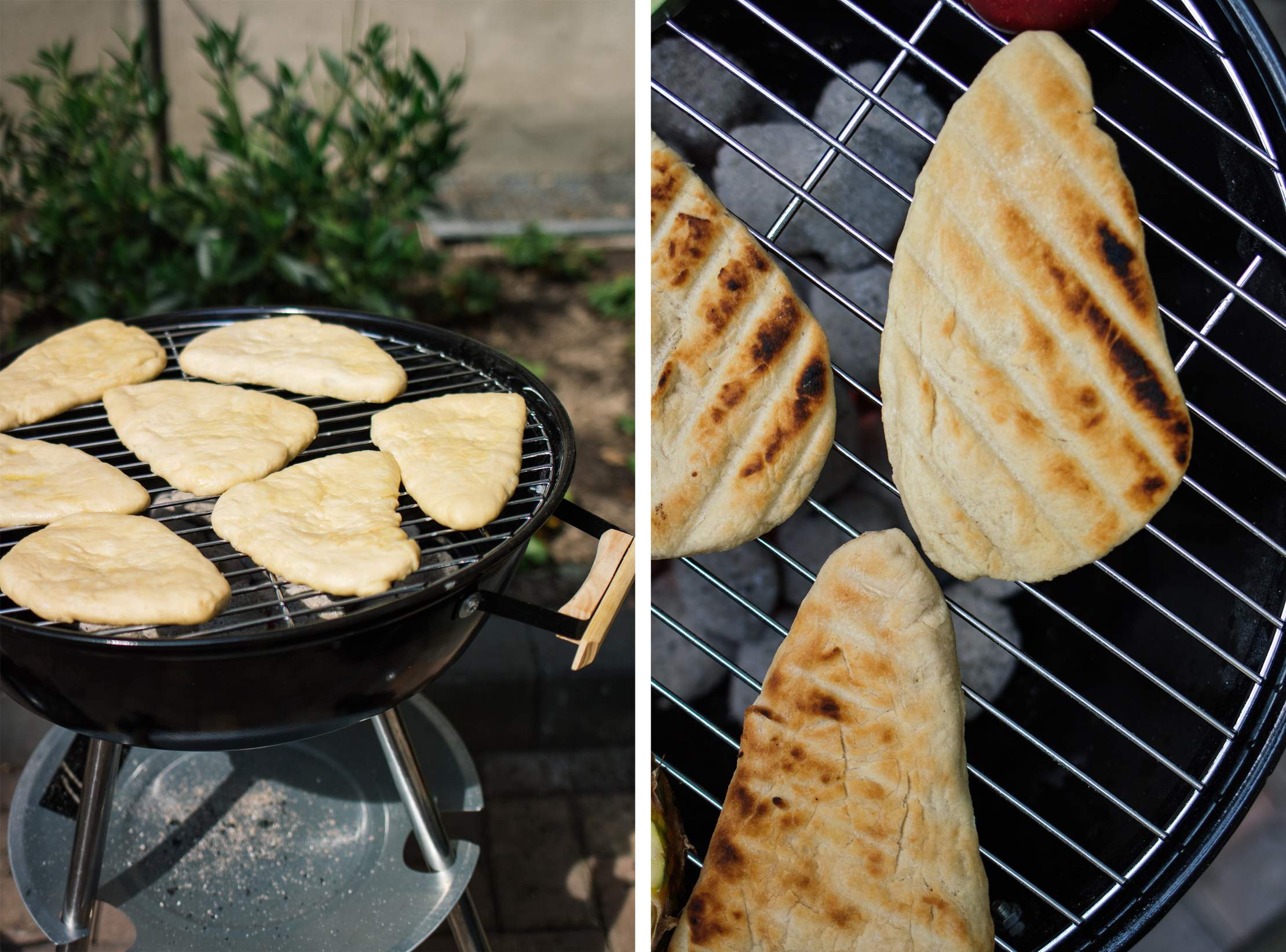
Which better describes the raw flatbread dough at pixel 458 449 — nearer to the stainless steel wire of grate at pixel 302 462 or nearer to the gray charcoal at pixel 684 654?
the stainless steel wire of grate at pixel 302 462

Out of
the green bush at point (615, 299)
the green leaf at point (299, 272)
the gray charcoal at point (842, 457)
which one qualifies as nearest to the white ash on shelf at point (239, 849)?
the gray charcoal at point (842, 457)

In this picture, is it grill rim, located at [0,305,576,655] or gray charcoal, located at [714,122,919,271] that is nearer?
grill rim, located at [0,305,576,655]

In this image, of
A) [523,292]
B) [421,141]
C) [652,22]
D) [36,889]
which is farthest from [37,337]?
[652,22]

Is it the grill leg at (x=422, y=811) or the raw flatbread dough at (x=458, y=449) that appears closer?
the raw flatbread dough at (x=458, y=449)

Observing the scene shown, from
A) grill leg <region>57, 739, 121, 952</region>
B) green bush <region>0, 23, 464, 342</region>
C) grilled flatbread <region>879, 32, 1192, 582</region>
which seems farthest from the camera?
green bush <region>0, 23, 464, 342</region>

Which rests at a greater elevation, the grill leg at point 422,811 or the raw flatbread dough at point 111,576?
the raw flatbread dough at point 111,576

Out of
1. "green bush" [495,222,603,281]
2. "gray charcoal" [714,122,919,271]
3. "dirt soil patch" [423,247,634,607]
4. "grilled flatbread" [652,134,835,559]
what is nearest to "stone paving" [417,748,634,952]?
"dirt soil patch" [423,247,634,607]

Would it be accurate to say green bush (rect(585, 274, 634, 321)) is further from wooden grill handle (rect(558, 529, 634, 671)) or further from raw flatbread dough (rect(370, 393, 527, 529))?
wooden grill handle (rect(558, 529, 634, 671))
